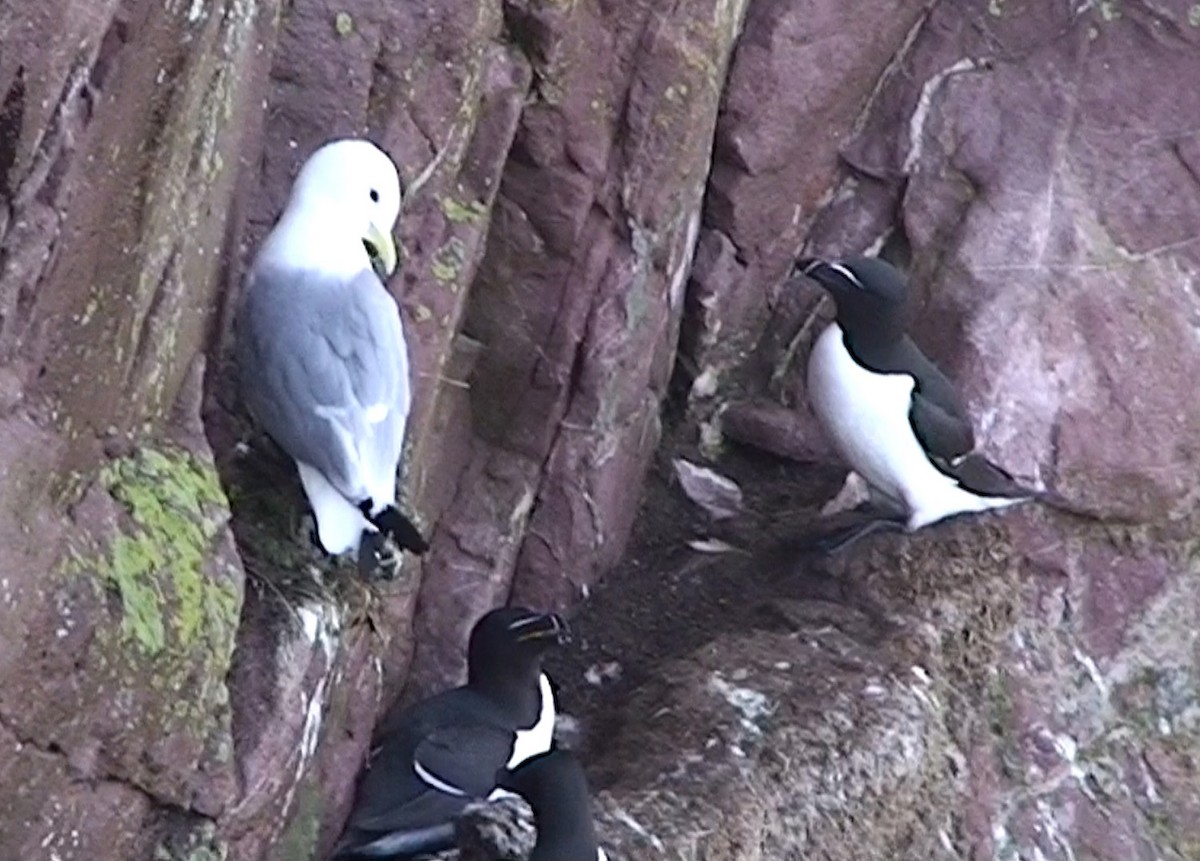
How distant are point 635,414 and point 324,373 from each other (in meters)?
1.69

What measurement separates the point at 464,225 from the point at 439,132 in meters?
0.27

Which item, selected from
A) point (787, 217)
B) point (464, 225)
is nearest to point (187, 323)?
point (464, 225)

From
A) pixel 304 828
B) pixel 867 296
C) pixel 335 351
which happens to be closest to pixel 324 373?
pixel 335 351

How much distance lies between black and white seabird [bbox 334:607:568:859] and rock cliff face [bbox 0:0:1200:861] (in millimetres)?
94

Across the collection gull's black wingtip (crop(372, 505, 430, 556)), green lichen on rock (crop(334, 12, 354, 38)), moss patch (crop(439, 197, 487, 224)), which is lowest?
gull's black wingtip (crop(372, 505, 430, 556))

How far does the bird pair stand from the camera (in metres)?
4.21

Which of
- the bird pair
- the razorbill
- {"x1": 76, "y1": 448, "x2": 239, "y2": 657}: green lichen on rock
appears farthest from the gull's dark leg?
{"x1": 76, "y1": 448, "x2": 239, "y2": 657}: green lichen on rock

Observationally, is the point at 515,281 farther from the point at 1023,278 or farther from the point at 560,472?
the point at 1023,278

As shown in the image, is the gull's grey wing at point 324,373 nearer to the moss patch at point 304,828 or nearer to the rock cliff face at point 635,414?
the rock cliff face at point 635,414

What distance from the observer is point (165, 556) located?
11.3 ft

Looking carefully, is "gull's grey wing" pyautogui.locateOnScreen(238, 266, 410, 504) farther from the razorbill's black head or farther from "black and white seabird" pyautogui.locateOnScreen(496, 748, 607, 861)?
the razorbill's black head

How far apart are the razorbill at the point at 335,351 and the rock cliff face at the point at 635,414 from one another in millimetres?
129

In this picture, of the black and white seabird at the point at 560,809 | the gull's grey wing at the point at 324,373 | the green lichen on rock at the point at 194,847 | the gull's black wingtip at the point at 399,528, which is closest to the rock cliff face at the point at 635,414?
the green lichen on rock at the point at 194,847

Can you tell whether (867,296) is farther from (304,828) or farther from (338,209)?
(304,828)
